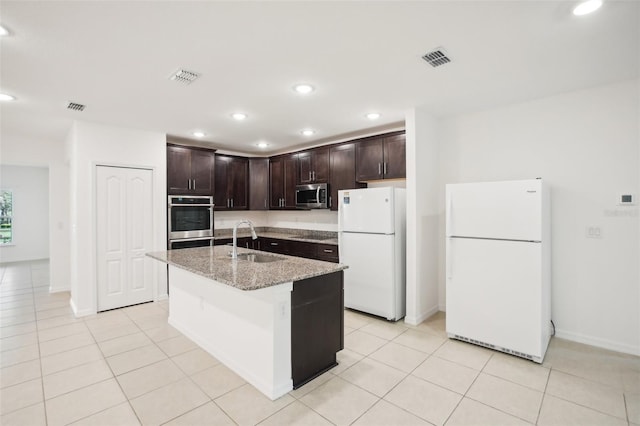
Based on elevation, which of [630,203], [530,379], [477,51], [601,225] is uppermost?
[477,51]

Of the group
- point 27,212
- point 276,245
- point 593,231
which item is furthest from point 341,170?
point 27,212

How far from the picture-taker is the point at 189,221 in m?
5.00

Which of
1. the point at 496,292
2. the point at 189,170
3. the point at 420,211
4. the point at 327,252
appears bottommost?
the point at 496,292

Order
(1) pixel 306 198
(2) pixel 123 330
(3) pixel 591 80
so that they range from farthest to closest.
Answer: (1) pixel 306 198 < (2) pixel 123 330 < (3) pixel 591 80

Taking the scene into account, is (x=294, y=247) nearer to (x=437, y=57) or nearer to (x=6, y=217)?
(x=437, y=57)

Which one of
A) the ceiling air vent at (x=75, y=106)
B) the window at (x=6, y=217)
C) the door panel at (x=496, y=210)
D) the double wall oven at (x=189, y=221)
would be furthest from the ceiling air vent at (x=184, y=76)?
the window at (x=6, y=217)

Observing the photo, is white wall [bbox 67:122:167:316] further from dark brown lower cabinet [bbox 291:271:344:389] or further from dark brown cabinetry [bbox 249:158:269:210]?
dark brown lower cabinet [bbox 291:271:344:389]

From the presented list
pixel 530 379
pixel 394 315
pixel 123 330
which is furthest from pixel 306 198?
pixel 530 379

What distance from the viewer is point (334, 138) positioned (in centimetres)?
524

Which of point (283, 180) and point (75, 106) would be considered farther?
point (283, 180)

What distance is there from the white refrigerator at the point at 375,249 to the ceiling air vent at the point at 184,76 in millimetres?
2235

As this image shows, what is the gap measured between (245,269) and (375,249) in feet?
6.08

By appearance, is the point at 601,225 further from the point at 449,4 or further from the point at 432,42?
the point at 449,4

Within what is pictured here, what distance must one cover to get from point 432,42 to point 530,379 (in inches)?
107
